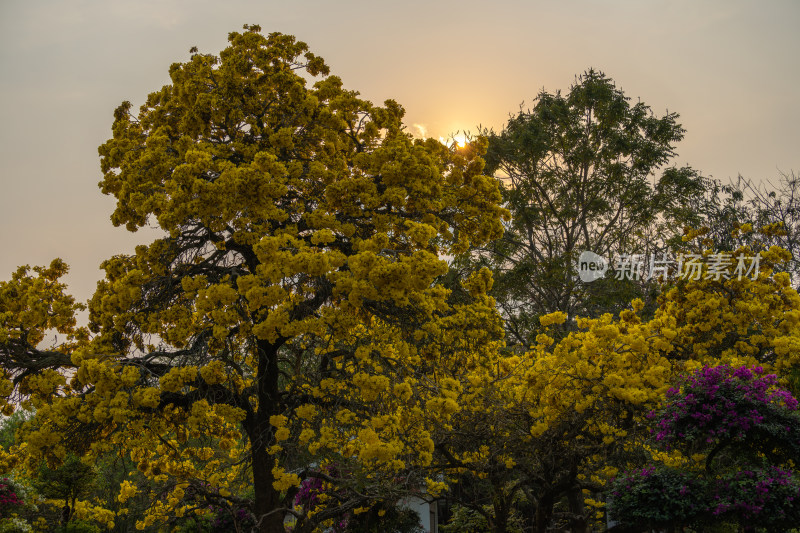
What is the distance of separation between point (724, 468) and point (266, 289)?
6828 mm

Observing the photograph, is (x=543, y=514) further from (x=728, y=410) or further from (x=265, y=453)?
(x=265, y=453)

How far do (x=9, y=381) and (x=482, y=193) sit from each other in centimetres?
600

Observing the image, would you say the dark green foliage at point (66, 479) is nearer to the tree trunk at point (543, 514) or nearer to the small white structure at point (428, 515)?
the tree trunk at point (543, 514)

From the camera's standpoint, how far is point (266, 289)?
6.33m

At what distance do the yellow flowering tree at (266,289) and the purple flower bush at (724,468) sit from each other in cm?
277

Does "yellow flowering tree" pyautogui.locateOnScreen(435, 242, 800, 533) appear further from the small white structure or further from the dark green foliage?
the small white structure

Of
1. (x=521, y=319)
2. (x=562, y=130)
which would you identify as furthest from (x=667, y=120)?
(x=521, y=319)

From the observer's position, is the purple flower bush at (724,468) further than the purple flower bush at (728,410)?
No

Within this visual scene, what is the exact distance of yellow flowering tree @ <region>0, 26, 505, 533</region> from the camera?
21.9 feet

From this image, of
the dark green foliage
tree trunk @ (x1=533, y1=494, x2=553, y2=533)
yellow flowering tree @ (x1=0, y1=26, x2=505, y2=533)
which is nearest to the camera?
yellow flowering tree @ (x1=0, y1=26, x2=505, y2=533)

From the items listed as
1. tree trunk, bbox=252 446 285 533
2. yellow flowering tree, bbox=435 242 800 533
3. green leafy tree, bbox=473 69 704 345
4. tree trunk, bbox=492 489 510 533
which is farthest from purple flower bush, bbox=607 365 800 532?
green leafy tree, bbox=473 69 704 345

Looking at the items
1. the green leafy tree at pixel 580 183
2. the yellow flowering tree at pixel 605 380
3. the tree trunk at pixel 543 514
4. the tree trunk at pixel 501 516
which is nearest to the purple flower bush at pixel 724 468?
the yellow flowering tree at pixel 605 380

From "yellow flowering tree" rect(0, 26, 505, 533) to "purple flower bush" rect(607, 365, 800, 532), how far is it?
109 inches

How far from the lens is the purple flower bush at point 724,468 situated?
25.2ft
